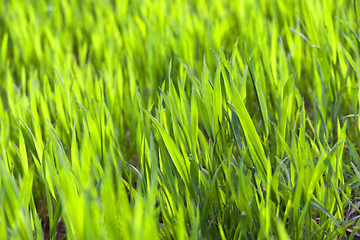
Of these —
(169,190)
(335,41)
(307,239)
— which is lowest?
(307,239)

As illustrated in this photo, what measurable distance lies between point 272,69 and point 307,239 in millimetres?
565

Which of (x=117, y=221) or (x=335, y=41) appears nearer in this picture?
(x=117, y=221)

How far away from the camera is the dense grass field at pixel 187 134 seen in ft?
2.60

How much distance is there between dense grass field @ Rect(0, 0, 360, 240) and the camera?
2.60 ft

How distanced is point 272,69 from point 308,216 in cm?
53

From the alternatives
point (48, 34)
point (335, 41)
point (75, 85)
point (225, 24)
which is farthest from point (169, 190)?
point (48, 34)

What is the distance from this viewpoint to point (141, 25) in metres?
1.77

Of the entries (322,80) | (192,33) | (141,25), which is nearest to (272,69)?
(322,80)

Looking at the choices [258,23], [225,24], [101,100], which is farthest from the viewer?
[225,24]

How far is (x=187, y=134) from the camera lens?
0.95 m

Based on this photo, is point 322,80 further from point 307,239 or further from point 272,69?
point 307,239

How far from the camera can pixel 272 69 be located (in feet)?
4.25

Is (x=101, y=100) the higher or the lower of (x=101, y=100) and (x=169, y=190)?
the higher

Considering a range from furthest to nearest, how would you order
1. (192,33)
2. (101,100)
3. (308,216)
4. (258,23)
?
(192,33), (258,23), (101,100), (308,216)
